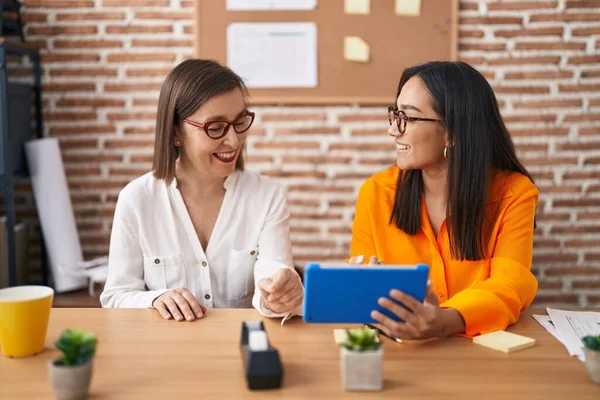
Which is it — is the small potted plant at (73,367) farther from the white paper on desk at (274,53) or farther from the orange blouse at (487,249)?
the white paper on desk at (274,53)

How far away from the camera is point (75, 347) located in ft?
3.46

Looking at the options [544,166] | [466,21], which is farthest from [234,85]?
[544,166]

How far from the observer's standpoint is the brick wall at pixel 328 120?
3.27m

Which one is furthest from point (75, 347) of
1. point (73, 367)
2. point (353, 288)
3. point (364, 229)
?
point (364, 229)

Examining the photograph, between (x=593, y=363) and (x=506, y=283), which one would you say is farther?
(x=506, y=283)

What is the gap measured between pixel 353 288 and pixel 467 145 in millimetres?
763

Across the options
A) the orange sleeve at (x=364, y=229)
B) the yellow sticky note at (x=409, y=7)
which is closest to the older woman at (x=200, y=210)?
the orange sleeve at (x=364, y=229)

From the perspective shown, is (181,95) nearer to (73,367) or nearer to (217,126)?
(217,126)

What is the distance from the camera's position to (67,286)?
324cm

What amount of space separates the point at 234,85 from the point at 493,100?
0.77m

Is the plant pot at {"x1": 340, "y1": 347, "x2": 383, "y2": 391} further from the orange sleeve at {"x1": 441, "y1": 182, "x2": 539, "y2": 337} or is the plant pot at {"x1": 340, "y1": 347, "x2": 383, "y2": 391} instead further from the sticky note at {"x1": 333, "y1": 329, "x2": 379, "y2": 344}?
the orange sleeve at {"x1": 441, "y1": 182, "x2": 539, "y2": 337}

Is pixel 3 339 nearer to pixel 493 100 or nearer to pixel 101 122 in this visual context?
pixel 493 100

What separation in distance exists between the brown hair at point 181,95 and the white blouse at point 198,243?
7 centimetres

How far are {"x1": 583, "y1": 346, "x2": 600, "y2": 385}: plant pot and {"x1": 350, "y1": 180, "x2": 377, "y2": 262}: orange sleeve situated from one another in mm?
843
